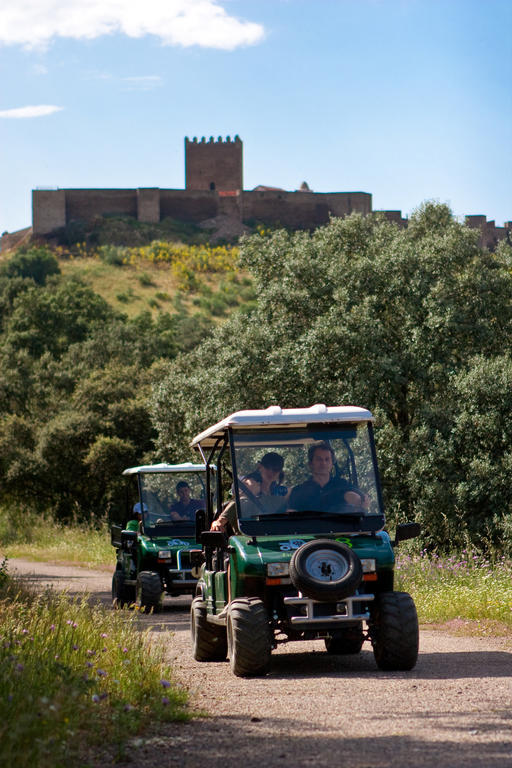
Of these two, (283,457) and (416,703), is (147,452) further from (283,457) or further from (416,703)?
(416,703)

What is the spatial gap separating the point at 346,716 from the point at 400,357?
17332 mm

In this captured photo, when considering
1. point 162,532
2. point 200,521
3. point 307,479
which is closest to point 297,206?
point 162,532

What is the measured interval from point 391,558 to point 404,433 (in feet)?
47.7

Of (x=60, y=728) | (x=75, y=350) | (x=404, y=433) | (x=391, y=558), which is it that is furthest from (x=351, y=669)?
(x=75, y=350)

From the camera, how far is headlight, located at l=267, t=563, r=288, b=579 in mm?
8414

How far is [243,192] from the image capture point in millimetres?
132625

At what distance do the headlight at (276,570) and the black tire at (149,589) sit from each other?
248 inches

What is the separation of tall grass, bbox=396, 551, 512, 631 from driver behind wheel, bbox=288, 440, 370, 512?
11.2ft

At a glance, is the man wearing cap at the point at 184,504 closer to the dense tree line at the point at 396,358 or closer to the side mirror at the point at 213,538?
the dense tree line at the point at 396,358

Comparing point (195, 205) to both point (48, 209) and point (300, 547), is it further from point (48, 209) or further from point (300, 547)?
point (300, 547)

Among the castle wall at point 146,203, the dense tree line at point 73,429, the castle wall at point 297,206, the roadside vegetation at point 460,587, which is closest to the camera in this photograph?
the roadside vegetation at point 460,587

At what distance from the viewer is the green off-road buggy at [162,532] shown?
15.3 m

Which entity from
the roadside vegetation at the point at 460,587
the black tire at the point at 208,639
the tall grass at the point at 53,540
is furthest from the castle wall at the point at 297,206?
the black tire at the point at 208,639

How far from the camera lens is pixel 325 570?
8273 mm
